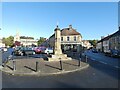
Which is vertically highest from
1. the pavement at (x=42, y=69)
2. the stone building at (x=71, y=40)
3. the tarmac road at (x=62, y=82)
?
the stone building at (x=71, y=40)

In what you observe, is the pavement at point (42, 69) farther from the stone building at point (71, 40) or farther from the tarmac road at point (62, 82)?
the stone building at point (71, 40)

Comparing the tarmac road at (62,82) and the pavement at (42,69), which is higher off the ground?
the pavement at (42,69)

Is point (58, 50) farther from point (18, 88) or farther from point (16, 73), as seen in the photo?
point (18, 88)

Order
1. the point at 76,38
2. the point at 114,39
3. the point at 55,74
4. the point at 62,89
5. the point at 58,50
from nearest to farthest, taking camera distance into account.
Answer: the point at 62,89, the point at 55,74, the point at 58,50, the point at 114,39, the point at 76,38

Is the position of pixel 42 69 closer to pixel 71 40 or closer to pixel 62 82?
pixel 62 82

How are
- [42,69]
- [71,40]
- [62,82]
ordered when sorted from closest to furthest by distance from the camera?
[62,82]
[42,69]
[71,40]

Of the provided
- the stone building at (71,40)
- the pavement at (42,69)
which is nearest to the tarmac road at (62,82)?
the pavement at (42,69)

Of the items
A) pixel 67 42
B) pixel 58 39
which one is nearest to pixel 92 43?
pixel 67 42

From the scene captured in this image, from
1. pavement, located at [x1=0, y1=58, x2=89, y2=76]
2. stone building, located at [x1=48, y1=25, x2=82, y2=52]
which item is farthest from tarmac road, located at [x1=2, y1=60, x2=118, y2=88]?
stone building, located at [x1=48, y1=25, x2=82, y2=52]

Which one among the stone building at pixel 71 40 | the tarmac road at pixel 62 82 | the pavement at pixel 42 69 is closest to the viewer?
the tarmac road at pixel 62 82

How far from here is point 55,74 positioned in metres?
14.1

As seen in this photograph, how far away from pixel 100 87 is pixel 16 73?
7.12 m

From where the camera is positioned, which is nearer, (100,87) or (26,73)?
(100,87)

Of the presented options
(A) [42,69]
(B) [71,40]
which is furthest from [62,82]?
(B) [71,40]
